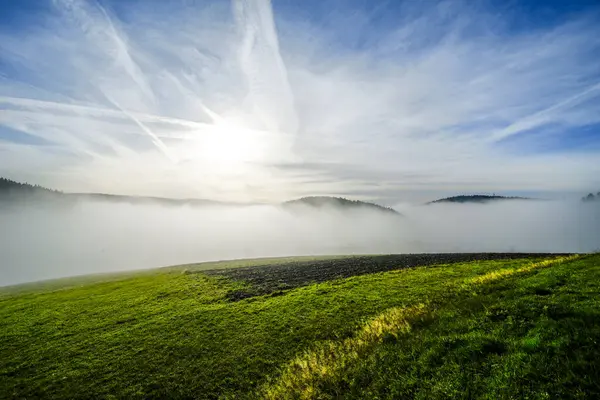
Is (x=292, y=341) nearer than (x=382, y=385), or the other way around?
(x=382, y=385)

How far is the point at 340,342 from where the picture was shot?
71.1 ft

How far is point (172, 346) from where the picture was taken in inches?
1079

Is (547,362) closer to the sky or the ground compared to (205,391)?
closer to the sky

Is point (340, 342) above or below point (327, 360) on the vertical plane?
below

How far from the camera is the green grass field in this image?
1103cm

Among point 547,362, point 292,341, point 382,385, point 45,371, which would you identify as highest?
point 547,362

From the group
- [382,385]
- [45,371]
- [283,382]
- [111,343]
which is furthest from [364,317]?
[45,371]

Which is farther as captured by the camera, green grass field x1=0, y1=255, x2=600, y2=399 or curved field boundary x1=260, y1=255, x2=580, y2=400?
curved field boundary x1=260, y1=255, x2=580, y2=400

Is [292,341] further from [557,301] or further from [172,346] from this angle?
[557,301]

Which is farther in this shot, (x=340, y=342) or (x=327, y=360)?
(x=340, y=342)

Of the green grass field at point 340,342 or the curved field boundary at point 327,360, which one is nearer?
the green grass field at point 340,342

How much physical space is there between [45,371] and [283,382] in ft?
78.7

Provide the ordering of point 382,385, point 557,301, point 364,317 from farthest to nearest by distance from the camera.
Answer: point 364,317
point 557,301
point 382,385

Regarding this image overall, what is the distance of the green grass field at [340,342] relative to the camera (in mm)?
11031
